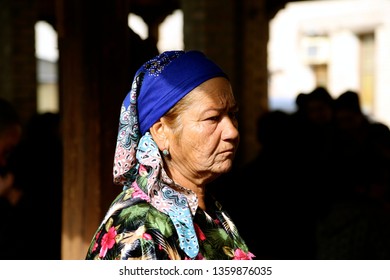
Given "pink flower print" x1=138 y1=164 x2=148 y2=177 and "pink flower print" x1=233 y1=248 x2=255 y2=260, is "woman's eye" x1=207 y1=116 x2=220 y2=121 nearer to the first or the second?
"pink flower print" x1=138 y1=164 x2=148 y2=177

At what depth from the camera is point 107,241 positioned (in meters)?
2.03

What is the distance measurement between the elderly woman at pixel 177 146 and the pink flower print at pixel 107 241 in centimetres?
2

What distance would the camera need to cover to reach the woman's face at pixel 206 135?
2.18 m

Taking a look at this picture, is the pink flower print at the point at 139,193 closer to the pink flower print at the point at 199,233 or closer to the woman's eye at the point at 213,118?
the pink flower print at the point at 199,233

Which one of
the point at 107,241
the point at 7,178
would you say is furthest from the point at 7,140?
the point at 107,241

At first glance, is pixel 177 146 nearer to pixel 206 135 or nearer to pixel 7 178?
pixel 206 135

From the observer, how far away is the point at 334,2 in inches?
894

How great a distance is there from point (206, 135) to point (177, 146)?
0.30 feet

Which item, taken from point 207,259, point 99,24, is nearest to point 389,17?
point 99,24

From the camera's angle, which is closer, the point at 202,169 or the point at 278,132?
the point at 202,169

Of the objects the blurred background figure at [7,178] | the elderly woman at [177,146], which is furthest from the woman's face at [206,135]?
the blurred background figure at [7,178]

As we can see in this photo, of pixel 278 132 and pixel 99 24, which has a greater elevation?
pixel 99 24

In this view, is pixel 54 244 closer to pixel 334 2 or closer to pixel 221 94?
pixel 221 94
